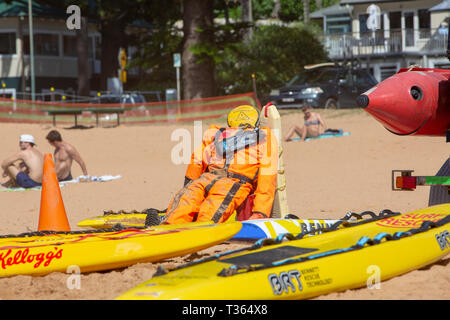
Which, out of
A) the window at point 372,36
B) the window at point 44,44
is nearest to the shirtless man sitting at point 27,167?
the window at point 44,44

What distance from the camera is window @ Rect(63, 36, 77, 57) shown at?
41.9m

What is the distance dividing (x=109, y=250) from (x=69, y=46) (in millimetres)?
37341

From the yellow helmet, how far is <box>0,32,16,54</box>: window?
33.0m

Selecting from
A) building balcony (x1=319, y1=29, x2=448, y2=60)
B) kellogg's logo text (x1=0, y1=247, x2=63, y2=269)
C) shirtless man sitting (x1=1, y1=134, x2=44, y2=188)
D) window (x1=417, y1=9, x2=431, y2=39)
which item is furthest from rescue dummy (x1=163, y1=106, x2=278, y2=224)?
window (x1=417, y1=9, x2=431, y2=39)

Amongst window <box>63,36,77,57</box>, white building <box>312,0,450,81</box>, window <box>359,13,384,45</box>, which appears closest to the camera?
white building <box>312,0,450,81</box>

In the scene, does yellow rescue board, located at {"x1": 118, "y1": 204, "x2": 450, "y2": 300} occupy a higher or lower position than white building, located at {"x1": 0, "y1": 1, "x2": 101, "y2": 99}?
lower

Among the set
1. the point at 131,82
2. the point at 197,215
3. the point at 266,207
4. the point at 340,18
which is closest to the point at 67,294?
the point at 197,215

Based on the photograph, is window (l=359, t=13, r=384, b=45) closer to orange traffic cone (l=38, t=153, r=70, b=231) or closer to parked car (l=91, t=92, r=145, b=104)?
parked car (l=91, t=92, r=145, b=104)

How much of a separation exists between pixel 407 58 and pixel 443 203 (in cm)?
3346

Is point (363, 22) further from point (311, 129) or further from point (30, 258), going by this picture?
point (30, 258)

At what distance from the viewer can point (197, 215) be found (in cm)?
750

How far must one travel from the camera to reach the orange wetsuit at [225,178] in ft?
24.3

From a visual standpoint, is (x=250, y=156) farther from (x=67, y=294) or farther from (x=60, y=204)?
(x=67, y=294)

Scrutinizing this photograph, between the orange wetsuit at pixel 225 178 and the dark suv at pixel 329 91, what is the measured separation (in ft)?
58.0
